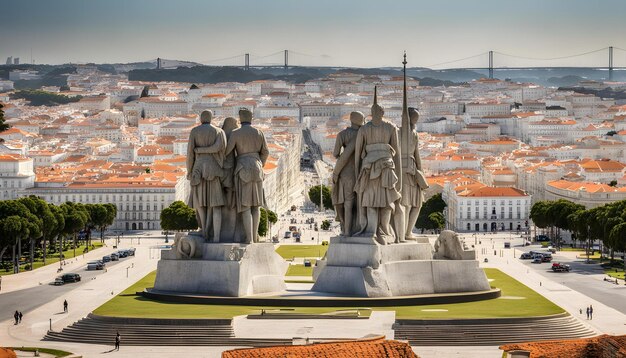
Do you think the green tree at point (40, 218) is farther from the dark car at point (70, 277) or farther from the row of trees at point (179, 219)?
the row of trees at point (179, 219)

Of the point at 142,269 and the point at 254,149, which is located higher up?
the point at 254,149

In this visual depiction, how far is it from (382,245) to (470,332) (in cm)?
549

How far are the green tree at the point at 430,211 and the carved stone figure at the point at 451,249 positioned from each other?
72.1 meters

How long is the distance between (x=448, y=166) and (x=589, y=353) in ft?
528

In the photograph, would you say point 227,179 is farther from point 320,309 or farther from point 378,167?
point 320,309

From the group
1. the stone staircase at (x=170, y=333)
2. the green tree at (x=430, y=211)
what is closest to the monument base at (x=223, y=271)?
the stone staircase at (x=170, y=333)

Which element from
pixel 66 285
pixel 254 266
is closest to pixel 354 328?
pixel 254 266

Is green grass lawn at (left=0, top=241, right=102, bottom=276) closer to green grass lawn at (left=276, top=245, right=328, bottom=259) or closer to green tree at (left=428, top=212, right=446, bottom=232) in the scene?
green grass lawn at (left=276, top=245, right=328, bottom=259)

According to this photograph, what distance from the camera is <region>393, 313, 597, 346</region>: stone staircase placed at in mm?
48094

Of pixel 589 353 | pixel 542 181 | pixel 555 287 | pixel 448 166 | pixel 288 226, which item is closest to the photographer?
pixel 589 353

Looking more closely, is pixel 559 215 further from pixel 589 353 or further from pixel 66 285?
pixel 589 353

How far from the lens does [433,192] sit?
159750mm

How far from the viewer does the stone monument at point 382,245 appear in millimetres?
52594

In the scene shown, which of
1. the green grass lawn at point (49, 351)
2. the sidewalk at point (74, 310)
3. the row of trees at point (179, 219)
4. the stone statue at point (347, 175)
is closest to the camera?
the green grass lawn at point (49, 351)
